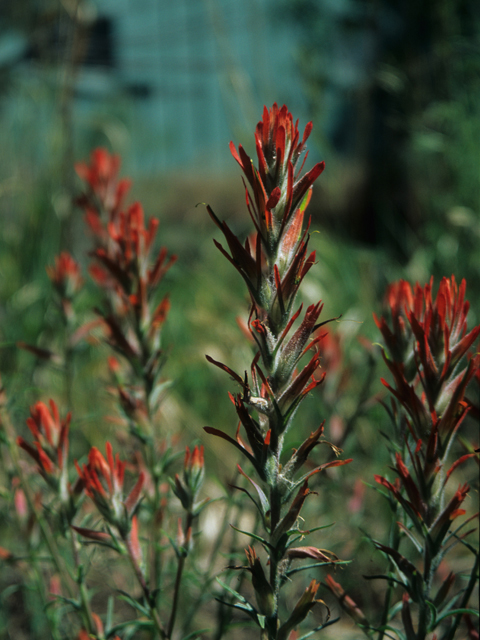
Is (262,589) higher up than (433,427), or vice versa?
(433,427)

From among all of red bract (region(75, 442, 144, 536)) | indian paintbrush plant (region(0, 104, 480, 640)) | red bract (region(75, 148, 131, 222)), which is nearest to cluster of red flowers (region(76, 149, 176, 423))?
indian paintbrush plant (region(0, 104, 480, 640))

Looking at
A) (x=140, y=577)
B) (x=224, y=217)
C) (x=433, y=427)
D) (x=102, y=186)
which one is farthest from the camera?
(x=224, y=217)

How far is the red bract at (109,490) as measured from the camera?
1.70ft

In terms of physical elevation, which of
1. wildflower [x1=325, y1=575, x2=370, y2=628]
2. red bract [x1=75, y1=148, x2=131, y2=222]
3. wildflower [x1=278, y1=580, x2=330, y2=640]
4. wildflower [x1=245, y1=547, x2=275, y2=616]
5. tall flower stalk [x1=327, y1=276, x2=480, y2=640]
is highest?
red bract [x1=75, y1=148, x2=131, y2=222]

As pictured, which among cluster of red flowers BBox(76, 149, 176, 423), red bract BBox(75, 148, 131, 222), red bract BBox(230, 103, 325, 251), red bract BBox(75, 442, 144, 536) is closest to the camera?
red bract BBox(230, 103, 325, 251)

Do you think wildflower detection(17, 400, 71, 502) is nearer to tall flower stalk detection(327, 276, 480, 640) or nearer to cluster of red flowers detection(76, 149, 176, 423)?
cluster of red flowers detection(76, 149, 176, 423)

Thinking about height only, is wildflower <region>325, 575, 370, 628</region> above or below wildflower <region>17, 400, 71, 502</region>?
below

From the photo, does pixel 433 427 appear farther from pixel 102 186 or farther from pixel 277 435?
pixel 102 186

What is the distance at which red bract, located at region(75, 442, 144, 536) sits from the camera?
20.4 inches

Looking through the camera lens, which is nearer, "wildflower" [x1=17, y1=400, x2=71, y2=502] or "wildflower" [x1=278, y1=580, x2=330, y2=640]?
"wildflower" [x1=278, y1=580, x2=330, y2=640]

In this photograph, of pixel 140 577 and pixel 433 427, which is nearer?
pixel 433 427

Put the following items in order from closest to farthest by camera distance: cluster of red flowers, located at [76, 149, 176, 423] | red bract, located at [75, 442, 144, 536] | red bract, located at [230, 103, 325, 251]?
red bract, located at [230, 103, 325, 251], red bract, located at [75, 442, 144, 536], cluster of red flowers, located at [76, 149, 176, 423]

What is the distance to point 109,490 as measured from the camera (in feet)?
1.77

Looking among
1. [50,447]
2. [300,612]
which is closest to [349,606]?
[300,612]
